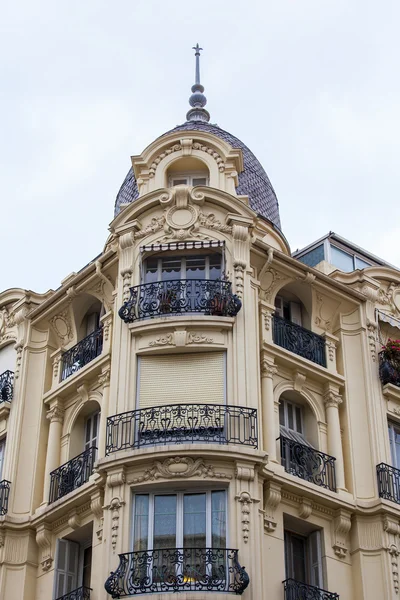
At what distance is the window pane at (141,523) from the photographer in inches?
779

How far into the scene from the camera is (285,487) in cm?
2103

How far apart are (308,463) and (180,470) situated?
3.01 metres

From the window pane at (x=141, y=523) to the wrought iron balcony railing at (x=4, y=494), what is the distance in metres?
3.77

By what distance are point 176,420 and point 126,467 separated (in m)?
1.25

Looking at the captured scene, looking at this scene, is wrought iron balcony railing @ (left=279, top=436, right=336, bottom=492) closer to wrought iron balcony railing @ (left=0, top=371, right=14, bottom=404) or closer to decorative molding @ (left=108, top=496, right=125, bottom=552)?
decorative molding @ (left=108, top=496, right=125, bottom=552)

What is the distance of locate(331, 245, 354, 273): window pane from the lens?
92.1 ft

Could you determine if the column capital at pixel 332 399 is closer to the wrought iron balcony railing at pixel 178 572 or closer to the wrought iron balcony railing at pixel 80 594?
the wrought iron balcony railing at pixel 178 572

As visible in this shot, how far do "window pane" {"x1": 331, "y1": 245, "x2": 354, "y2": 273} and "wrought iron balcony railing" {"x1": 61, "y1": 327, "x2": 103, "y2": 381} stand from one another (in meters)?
6.83

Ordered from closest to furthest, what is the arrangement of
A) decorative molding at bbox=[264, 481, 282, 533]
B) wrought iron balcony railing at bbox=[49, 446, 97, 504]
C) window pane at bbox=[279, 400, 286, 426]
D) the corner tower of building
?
decorative molding at bbox=[264, 481, 282, 533] < wrought iron balcony railing at bbox=[49, 446, 97, 504] < window pane at bbox=[279, 400, 286, 426] < the corner tower of building

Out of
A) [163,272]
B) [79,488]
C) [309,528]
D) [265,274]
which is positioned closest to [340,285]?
[265,274]

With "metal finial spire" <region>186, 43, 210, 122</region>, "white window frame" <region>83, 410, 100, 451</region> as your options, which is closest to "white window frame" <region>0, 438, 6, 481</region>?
"white window frame" <region>83, 410, 100, 451</region>

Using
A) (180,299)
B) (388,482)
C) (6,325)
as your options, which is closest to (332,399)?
(388,482)

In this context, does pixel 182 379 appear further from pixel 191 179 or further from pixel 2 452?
pixel 191 179

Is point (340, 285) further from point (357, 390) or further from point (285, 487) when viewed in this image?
point (285, 487)
